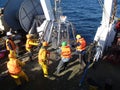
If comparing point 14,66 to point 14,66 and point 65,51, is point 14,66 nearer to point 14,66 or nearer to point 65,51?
point 14,66

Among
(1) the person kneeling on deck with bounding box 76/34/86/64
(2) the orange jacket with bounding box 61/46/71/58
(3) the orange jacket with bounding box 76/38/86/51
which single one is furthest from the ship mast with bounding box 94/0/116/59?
(2) the orange jacket with bounding box 61/46/71/58

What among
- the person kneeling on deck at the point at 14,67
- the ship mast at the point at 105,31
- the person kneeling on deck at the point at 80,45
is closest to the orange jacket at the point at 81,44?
the person kneeling on deck at the point at 80,45

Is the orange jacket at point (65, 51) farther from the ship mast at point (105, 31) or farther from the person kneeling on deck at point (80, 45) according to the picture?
A: the ship mast at point (105, 31)

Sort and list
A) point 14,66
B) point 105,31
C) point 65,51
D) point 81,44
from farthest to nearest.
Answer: point 105,31, point 81,44, point 65,51, point 14,66

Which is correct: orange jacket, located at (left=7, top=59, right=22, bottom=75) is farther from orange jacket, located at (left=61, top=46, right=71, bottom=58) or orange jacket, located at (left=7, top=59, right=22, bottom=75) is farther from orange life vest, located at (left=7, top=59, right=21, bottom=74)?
orange jacket, located at (left=61, top=46, right=71, bottom=58)

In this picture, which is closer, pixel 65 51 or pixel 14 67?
pixel 14 67

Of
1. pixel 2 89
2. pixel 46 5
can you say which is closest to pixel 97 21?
pixel 46 5

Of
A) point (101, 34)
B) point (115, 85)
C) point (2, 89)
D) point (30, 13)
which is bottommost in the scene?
point (115, 85)

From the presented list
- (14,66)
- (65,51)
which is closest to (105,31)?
(65,51)

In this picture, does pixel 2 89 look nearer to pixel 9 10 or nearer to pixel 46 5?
pixel 46 5

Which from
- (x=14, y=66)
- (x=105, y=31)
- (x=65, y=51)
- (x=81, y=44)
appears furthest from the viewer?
(x=105, y=31)

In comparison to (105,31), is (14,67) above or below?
below

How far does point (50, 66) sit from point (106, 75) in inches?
136

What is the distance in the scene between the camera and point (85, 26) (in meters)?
29.5
